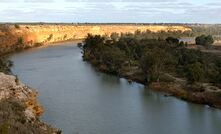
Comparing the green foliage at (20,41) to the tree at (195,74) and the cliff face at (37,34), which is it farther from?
the tree at (195,74)

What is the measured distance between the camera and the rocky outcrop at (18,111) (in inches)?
446

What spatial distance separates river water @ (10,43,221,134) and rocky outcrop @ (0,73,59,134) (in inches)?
39.4

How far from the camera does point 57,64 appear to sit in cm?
3862

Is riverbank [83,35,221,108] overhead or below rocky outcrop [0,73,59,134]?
below

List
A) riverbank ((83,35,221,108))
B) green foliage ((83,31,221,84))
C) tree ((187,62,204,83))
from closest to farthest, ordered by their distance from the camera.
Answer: riverbank ((83,35,221,108)) < tree ((187,62,204,83)) < green foliage ((83,31,221,84))

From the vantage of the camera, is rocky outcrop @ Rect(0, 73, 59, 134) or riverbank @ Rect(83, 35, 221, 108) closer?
rocky outcrop @ Rect(0, 73, 59, 134)

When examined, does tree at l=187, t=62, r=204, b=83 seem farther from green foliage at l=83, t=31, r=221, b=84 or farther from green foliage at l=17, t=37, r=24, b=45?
green foliage at l=17, t=37, r=24, b=45

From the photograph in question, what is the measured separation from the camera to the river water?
17.8 m

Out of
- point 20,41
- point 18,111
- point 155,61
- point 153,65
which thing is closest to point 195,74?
point 155,61

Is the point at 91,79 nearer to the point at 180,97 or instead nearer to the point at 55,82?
the point at 55,82

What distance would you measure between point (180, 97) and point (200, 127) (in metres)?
6.09

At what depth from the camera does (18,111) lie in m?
14.8

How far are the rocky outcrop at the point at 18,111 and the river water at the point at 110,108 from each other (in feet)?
3.28

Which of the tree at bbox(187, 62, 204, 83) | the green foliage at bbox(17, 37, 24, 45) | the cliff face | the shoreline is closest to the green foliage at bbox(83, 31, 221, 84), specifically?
the tree at bbox(187, 62, 204, 83)
